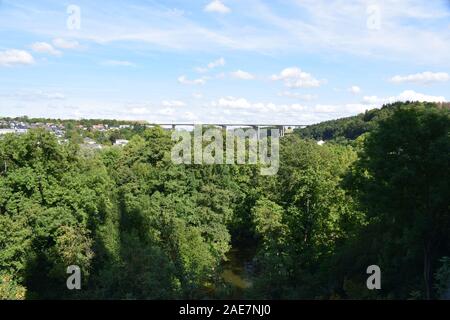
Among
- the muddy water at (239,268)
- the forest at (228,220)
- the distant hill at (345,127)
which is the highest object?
the distant hill at (345,127)

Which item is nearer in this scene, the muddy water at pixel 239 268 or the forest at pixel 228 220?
the forest at pixel 228 220
